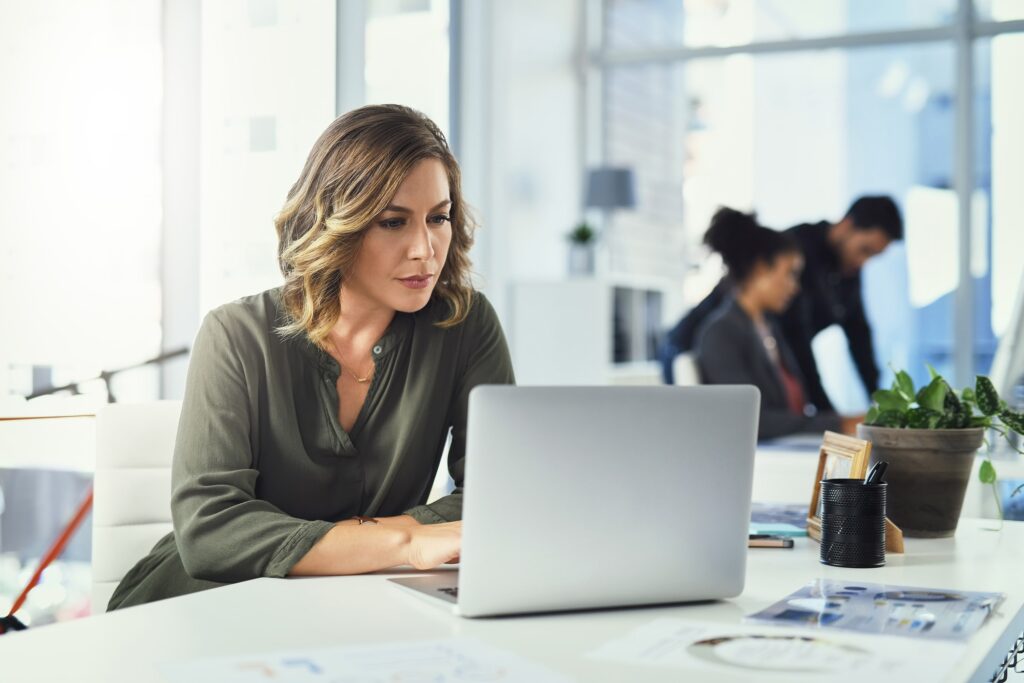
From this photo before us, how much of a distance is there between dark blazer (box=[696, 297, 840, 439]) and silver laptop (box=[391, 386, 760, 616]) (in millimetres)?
3058

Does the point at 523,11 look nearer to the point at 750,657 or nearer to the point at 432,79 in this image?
the point at 432,79

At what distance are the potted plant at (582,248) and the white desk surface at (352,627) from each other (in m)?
4.51

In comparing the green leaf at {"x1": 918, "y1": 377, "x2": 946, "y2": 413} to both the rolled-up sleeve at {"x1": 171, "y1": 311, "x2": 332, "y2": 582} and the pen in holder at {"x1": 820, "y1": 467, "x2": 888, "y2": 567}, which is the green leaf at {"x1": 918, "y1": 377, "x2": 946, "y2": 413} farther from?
the rolled-up sleeve at {"x1": 171, "y1": 311, "x2": 332, "y2": 582}

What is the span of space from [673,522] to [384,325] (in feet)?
2.51

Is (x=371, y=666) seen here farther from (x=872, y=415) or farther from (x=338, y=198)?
(x=872, y=415)

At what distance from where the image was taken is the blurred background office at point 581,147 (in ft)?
10.3

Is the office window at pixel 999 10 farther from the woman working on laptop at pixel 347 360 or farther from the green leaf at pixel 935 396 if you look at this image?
the woman working on laptop at pixel 347 360

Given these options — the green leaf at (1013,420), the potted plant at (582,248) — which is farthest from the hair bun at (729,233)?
the green leaf at (1013,420)

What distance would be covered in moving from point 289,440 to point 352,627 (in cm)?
57

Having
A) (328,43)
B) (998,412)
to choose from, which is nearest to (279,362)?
(998,412)

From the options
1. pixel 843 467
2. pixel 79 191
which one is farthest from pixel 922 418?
pixel 79 191

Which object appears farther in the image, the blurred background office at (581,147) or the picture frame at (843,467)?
the blurred background office at (581,147)

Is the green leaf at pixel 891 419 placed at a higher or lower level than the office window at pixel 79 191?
lower

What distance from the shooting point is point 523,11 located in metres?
5.77
